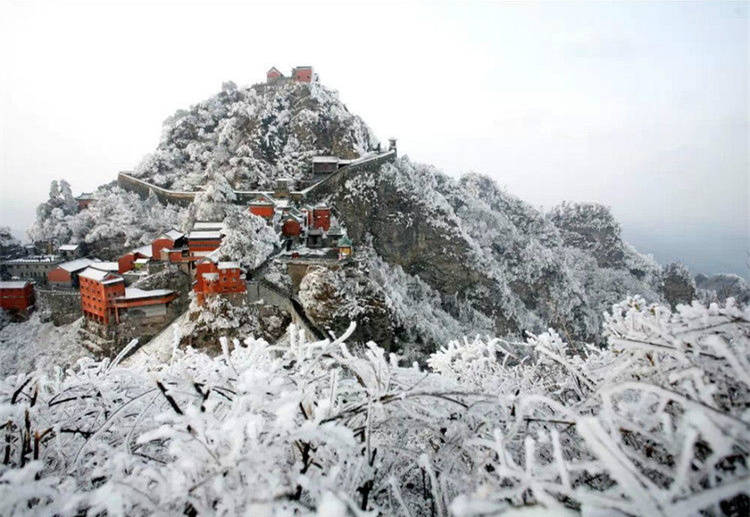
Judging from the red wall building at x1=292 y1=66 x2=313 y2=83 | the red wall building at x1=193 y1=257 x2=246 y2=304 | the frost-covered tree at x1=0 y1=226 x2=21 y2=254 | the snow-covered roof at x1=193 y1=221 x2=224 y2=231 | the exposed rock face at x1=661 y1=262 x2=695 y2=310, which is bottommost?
the exposed rock face at x1=661 y1=262 x2=695 y2=310

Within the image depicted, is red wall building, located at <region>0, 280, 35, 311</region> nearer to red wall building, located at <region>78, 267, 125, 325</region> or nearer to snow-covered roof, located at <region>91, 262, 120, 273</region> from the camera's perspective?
snow-covered roof, located at <region>91, 262, 120, 273</region>

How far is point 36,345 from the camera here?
70.6 ft

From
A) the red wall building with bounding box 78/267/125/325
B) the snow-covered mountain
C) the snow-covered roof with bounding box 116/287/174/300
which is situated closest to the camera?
the red wall building with bounding box 78/267/125/325

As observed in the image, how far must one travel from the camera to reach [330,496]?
35.5 inches

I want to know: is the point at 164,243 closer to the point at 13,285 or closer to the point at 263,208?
the point at 263,208

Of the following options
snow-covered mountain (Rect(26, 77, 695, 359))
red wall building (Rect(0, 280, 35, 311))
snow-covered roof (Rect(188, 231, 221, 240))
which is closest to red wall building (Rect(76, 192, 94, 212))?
snow-covered mountain (Rect(26, 77, 695, 359))

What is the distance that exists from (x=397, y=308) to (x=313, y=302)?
6947 millimetres

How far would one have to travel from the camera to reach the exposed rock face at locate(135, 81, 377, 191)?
32750 millimetres

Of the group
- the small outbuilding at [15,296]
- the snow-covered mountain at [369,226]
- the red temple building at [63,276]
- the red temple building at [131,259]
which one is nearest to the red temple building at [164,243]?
the red temple building at [131,259]

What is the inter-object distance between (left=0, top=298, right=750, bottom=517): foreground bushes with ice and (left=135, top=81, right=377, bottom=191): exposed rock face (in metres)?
31.8

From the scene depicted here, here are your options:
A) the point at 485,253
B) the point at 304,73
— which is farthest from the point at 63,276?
the point at 485,253

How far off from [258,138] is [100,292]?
780 inches

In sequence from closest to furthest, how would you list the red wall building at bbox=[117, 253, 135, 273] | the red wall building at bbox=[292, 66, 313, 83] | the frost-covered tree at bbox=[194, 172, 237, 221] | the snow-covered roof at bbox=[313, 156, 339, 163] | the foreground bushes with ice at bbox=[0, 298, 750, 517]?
1. the foreground bushes with ice at bbox=[0, 298, 750, 517]
2. the red wall building at bbox=[117, 253, 135, 273]
3. the frost-covered tree at bbox=[194, 172, 237, 221]
4. the snow-covered roof at bbox=[313, 156, 339, 163]
5. the red wall building at bbox=[292, 66, 313, 83]

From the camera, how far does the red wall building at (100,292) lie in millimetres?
20125
